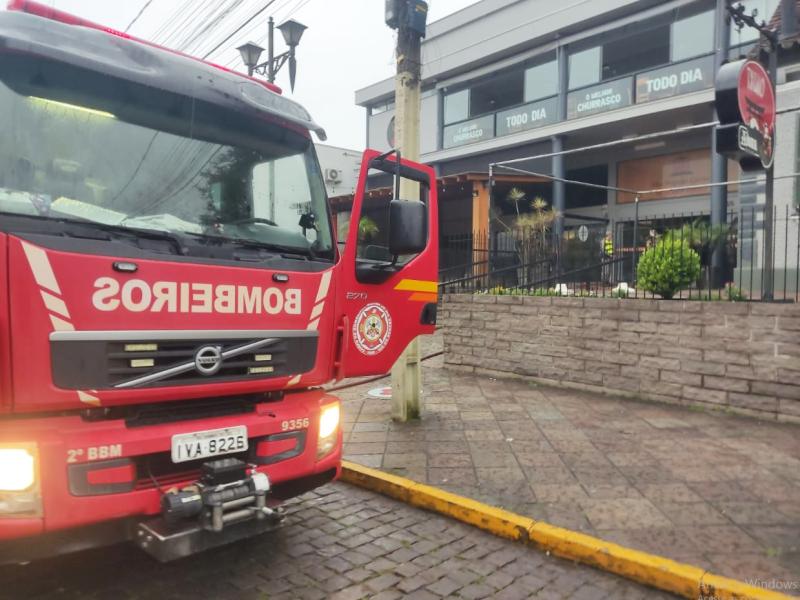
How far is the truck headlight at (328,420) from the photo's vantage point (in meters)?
3.35

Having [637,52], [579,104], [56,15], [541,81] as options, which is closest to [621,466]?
[56,15]

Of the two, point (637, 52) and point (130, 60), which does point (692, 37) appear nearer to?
point (637, 52)

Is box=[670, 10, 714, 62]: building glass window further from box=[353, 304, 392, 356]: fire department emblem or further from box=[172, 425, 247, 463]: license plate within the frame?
box=[172, 425, 247, 463]: license plate

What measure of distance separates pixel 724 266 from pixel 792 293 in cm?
199

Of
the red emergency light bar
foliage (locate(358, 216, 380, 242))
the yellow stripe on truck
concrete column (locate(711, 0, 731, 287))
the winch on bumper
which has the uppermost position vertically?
concrete column (locate(711, 0, 731, 287))

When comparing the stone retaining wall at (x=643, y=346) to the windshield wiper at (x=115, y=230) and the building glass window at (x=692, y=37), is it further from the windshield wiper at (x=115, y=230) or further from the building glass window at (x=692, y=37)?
the building glass window at (x=692, y=37)

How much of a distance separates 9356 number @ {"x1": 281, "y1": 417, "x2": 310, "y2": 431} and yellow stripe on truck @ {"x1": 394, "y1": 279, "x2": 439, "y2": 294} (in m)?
1.38

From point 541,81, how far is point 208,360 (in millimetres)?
17703

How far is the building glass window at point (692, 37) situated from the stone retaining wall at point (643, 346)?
35.8 ft

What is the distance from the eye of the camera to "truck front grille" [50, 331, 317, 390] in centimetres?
240

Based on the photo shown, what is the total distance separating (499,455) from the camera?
4.87 metres

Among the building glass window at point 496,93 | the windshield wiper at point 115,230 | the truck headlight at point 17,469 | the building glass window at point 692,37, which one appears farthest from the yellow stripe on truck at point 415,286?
the building glass window at point 496,93

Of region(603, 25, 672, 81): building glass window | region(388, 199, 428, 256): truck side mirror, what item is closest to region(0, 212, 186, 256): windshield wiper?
region(388, 199, 428, 256): truck side mirror

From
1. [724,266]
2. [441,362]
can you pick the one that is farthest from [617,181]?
[441,362]
